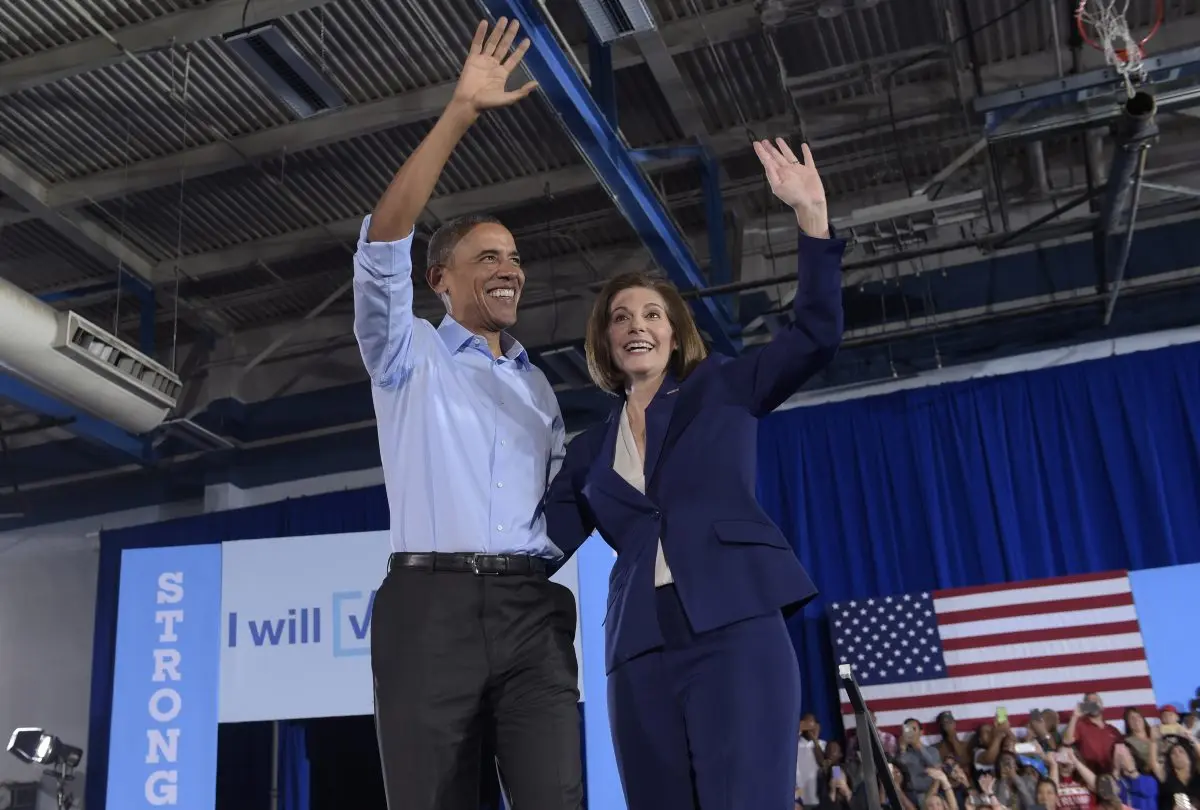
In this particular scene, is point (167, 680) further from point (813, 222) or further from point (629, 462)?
point (813, 222)

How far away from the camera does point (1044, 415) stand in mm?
8484

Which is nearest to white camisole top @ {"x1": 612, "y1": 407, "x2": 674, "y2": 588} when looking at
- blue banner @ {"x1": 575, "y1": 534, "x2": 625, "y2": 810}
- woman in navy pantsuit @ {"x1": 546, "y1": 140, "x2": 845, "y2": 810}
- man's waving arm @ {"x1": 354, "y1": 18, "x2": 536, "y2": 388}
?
woman in navy pantsuit @ {"x1": 546, "y1": 140, "x2": 845, "y2": 810}

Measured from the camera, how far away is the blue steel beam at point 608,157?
488cm

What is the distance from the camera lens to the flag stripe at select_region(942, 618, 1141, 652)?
294 inches

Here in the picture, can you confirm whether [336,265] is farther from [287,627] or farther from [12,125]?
[287,627]

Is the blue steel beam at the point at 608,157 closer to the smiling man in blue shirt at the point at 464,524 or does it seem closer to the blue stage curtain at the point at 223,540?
the smiling man in blue shirt at the point at 464,524

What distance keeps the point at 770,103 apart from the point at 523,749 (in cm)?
627

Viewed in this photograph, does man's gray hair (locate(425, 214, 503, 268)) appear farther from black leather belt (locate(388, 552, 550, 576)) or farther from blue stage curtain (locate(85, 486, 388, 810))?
blue stage curtain (locate(85, 486, 388, 810))

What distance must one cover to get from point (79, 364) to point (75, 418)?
2738mm

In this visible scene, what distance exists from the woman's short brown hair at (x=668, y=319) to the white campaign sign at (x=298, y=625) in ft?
12.2

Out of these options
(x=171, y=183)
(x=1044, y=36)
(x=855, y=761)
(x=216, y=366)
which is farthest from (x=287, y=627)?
(x=1044, y=36)

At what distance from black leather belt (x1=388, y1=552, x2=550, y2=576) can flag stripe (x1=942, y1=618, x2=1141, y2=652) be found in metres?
7.02

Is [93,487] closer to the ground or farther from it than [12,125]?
closer to the ground

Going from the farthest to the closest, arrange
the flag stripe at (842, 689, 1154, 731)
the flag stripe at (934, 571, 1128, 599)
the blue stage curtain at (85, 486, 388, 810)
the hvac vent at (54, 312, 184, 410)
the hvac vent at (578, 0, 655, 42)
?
the blue stage curtain at (85, 486, 388, 810) < the flag stripe at (934, 571, 1128, 599) < the flag stripe at (842, 689, 1154, 731) < the hvac vent at (54, 312, 184, 410) < the hvac vent at (578, 0, 655, 42)
